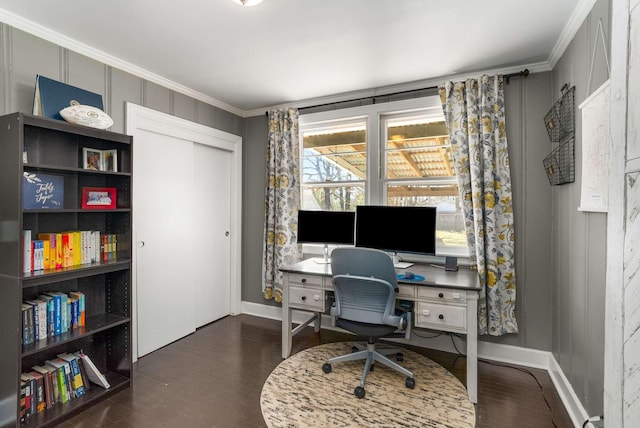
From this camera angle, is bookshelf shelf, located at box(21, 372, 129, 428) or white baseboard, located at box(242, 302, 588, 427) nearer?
bookshelf shelf, located at box(21, 372, 129, 428)

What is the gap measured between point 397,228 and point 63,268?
249 cm

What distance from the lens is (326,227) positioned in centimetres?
305

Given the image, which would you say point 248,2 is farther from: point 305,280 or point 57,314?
point 57,314

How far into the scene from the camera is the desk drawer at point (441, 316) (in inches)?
85.6

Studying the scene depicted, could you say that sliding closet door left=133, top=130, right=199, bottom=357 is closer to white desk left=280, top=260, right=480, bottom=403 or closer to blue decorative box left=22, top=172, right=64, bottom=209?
blue decorative box left=22, top=172, right=64, bottom=209

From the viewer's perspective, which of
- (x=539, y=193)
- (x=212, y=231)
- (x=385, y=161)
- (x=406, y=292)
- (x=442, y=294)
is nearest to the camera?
(x=442, y=294)

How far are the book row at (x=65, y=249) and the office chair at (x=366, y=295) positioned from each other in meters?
1.72

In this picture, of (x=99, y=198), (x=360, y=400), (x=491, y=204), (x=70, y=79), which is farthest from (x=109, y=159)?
(x=491, y=204)

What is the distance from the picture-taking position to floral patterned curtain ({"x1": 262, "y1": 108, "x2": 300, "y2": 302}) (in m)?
3.46

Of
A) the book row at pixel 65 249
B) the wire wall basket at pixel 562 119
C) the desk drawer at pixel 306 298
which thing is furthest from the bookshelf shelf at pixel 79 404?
the wire wall basket at pixel 562 119

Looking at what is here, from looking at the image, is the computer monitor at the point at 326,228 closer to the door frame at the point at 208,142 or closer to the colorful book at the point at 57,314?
the door frame at the point at 208,142

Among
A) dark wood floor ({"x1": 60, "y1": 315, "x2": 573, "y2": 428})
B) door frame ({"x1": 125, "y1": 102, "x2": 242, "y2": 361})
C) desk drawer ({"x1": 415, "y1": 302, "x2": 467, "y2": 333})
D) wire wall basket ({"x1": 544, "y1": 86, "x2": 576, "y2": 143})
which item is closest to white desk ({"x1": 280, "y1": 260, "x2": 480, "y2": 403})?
desk drawer ({"x1": 415, "y1": 302, "x2": 467, "y2": 333})

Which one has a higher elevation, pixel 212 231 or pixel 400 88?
pixel 400 88

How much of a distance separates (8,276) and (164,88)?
1.96 metres
